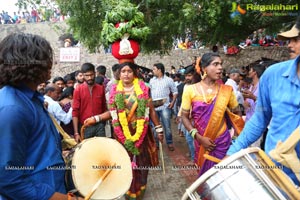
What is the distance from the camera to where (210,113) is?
3.62m

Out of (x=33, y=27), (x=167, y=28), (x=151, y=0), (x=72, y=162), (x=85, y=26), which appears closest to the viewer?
(x=72, y=162)

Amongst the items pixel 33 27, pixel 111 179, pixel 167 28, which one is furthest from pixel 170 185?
pixel 33 27

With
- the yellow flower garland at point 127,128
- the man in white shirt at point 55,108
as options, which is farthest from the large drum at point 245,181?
the man in white shirt at point 55,108

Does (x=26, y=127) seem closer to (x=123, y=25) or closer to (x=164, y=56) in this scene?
(x=123, y=25)

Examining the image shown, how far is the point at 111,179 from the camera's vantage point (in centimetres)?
222

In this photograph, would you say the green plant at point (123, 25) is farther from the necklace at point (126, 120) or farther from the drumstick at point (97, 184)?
the drumstick at point (97, 184)

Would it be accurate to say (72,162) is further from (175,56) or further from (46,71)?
(175,56)

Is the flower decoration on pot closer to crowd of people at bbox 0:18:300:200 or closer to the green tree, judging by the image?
crowd of people at bbox 0:18:300:200

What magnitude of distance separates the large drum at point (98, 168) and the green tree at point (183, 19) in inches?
155

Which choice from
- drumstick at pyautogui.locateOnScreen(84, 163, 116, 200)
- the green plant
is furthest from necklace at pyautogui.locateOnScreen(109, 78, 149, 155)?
drumstick at pyautogui.locateOnScreen(84, 163, 116, 200)

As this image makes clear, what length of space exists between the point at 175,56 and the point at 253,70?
13.3m

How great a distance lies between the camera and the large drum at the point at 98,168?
79.7 inches

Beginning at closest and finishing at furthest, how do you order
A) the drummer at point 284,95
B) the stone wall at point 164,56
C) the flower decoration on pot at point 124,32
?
the drummer at point 284,95, the flower decoration on pot at point 124,32, the stone wall at point 164,56

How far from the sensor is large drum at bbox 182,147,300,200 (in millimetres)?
1623
